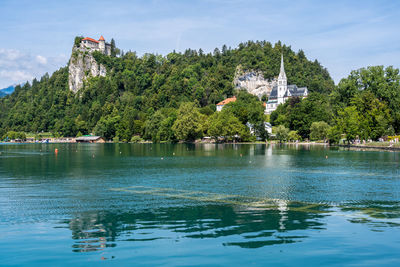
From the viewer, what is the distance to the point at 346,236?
16500mm

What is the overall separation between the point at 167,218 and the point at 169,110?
167 m

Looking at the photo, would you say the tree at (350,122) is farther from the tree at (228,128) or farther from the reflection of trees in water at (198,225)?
the reflection of trees in water at (198,225)

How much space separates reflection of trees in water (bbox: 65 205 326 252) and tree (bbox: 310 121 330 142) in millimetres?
115309

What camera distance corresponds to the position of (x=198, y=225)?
60.5 ft

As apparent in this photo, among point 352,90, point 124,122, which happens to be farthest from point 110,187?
point 124,122

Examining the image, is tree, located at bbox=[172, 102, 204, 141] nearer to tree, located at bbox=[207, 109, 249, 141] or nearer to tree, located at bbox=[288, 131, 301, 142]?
tree, located at bbox=[207, 109, 249, 141]

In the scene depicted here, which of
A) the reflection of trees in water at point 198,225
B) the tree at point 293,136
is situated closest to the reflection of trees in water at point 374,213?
the reflection of trees in water at point 198,225

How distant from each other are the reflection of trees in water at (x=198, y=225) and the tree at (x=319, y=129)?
115309 mm

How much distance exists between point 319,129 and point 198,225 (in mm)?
120461

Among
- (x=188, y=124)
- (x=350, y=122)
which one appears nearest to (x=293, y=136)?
(x=350, y=122)

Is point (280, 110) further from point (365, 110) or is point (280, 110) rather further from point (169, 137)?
point (365, 110)

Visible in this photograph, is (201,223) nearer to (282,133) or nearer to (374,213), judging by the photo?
(374,213)

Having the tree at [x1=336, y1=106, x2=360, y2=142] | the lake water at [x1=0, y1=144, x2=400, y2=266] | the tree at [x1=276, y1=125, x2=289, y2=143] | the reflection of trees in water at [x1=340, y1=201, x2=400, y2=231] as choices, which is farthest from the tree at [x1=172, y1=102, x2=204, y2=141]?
the reflection of trees in water at [x1=340, y1=201, x2=400, y2=231]

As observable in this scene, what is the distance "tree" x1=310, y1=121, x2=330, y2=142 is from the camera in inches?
5182
